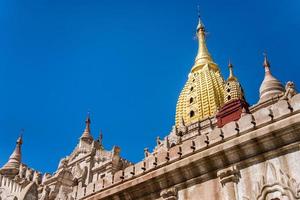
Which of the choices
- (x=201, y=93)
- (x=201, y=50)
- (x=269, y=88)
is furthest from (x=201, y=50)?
(x=269, y=88)

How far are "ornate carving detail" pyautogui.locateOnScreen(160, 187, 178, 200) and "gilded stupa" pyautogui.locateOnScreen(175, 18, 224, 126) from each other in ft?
149

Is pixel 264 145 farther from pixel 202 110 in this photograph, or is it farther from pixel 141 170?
pixel 202 110

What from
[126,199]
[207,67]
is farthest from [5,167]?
[126,199]

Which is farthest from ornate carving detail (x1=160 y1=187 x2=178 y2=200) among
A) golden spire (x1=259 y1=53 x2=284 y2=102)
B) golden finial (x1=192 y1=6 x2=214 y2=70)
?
golden finial (x1=192 y1=6 x2=214 y2=70)

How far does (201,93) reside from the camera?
71.4m

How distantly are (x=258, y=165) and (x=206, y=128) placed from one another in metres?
39.9

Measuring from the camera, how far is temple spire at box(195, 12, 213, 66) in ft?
269

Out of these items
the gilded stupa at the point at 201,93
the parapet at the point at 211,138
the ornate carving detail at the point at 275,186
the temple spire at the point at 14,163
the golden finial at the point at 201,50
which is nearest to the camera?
the ornate carving detail at the point at 275,186

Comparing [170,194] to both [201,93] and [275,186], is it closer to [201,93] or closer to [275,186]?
[275,186]

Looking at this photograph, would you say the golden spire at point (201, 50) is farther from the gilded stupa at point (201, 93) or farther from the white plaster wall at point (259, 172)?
the white plaster wall at point (259, 172)

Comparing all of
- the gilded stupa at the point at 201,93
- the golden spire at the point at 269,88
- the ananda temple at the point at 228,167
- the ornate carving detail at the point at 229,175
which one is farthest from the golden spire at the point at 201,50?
the ornate carving detail at the point at 229,175

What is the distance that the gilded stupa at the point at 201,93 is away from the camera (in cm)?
6850

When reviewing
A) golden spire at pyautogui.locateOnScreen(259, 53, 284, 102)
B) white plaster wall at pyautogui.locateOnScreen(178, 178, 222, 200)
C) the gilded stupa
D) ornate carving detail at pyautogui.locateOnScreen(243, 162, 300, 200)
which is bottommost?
ornate carving detail at pyautogui.locateOnScreen(243, 162, 300, 200)

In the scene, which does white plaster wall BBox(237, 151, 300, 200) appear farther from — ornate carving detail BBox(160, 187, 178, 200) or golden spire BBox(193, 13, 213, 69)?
golden spire BBox(193, 13, 213, 69)
